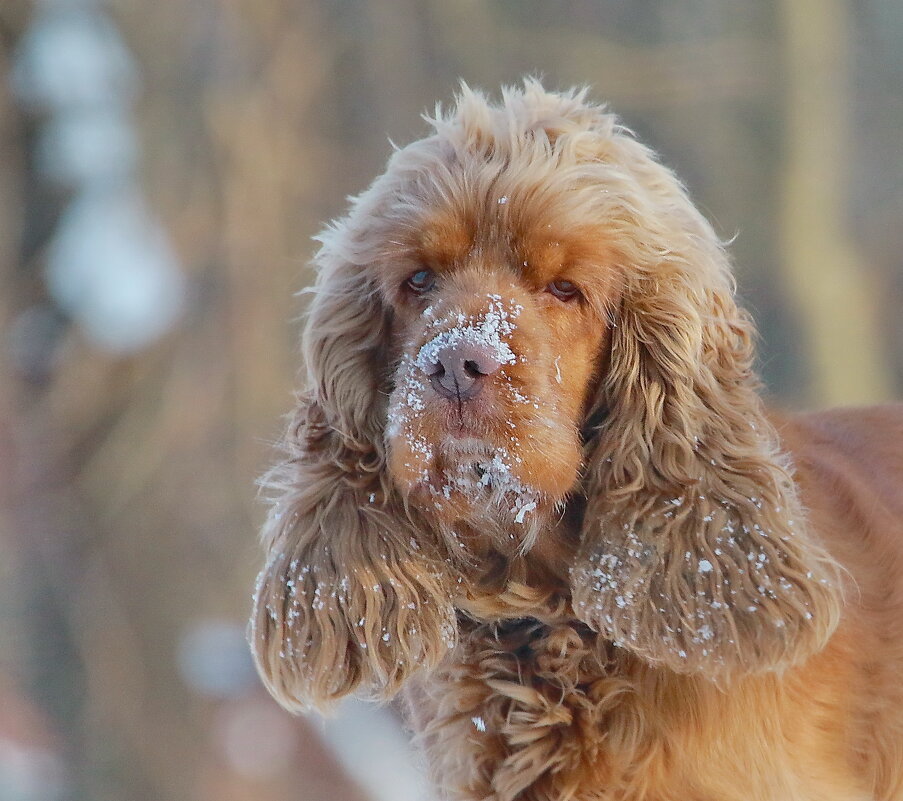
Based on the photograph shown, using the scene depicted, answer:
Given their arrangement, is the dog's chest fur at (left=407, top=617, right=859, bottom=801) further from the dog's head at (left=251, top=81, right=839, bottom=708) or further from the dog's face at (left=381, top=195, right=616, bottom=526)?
the dog's face at (left=381, top=195, right=616, bottom=526)

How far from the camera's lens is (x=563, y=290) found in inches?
108

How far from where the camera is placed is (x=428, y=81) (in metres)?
10.6

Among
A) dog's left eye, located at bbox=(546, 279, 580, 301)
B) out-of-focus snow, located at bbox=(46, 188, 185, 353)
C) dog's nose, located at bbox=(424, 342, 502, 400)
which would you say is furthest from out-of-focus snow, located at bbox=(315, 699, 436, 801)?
dog's nose, located at bbox=(424, 342, 502, 400)

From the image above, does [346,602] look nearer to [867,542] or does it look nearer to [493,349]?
[493,349]

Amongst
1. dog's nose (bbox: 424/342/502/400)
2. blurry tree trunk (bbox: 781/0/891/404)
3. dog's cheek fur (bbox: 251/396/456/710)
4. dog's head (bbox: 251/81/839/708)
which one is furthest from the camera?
blurry tree trunk (bbox: 781/0/891/404)

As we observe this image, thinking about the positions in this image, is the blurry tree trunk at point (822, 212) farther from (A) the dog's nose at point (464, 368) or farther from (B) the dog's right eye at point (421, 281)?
(A) the dog's nose at point (464, 368)

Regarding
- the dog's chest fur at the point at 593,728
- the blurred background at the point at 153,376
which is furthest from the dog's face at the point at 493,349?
the blurred background at the point at 153,376

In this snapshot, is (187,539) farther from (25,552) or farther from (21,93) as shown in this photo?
(21,93)

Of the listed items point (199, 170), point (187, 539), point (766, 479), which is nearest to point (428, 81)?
point (199, 170)

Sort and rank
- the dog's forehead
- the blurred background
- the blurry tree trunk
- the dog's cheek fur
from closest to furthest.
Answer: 1. the dog's forehead
2. the dog's cheek fur
3. the blurred background
4. the blurry tree trunk

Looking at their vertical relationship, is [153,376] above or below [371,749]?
above

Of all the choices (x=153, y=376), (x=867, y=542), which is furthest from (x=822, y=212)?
(x=867, y=542)

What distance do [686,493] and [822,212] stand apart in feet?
34.3

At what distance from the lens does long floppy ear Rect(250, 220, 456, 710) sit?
287 cm
